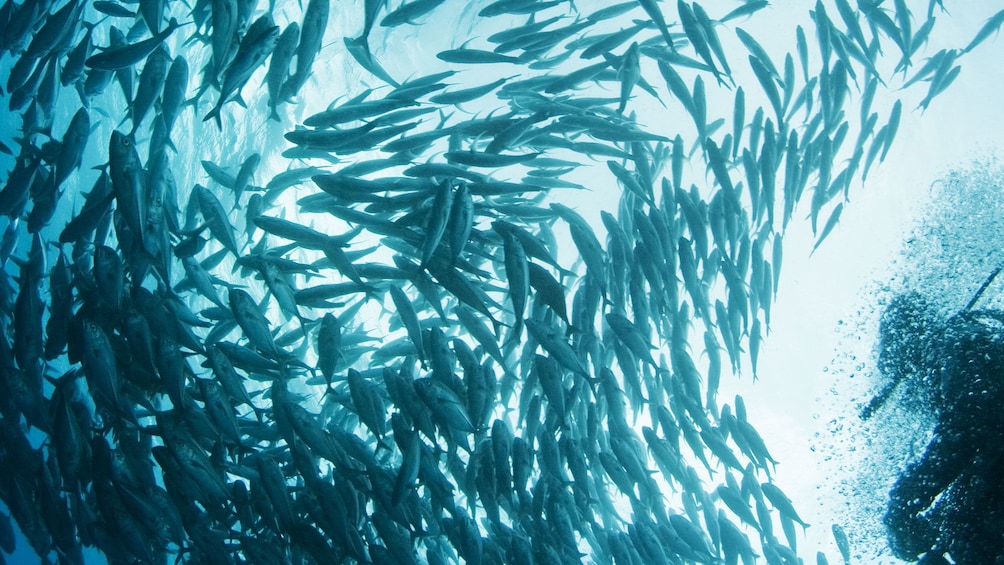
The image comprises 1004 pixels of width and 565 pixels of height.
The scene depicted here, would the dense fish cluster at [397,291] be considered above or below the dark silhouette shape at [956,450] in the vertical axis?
above

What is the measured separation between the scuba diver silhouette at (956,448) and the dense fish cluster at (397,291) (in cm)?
116

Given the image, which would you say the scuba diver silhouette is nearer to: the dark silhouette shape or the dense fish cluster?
the dark silhouette shape

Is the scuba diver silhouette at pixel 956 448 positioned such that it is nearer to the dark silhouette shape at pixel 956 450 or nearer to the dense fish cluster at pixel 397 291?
the dark silhouette shape at pixel 956 450

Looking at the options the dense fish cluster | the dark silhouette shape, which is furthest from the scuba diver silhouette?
the dense fish cluster

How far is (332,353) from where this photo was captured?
4.34 meters

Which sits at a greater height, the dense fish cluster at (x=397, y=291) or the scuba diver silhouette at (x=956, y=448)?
the dense fish cluster at (x=397, y=291)

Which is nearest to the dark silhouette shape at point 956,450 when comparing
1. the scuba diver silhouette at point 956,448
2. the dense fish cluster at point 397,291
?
the scuba diver silhouette at point 956,448

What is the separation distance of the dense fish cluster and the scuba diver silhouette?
1.16 meters

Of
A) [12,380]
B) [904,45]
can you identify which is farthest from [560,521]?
[904,45]

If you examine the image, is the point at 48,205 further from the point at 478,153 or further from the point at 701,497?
the point at 701,497

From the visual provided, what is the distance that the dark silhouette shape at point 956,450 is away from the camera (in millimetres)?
4363

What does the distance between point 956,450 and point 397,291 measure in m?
4.86

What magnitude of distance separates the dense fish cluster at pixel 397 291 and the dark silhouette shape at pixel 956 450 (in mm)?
1164

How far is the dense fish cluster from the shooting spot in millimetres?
4020
